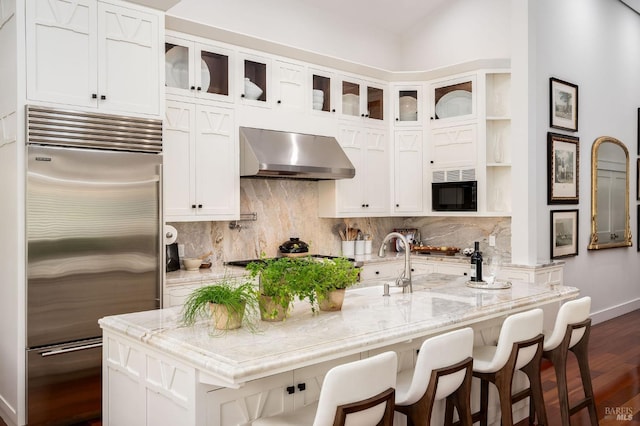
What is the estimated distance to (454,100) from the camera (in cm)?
589

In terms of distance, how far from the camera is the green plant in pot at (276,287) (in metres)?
2.33

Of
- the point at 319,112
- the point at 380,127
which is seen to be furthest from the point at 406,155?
the point at 319,112

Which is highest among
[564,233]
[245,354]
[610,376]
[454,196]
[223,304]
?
[454,196]

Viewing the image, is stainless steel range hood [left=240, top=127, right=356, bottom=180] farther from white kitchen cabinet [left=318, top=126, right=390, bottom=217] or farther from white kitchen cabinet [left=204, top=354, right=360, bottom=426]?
white kitchen cabinet [left=204, top=354, right=360, bottom=426]

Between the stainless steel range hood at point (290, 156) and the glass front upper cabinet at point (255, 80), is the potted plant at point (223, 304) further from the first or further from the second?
the glass front upper cabinet at point (255, 80)

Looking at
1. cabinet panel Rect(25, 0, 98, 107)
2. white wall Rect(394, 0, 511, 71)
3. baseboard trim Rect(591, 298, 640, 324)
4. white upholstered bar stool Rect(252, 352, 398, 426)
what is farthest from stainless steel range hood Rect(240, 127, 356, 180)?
baseboard trim Rect(591, 298, 640, 324)

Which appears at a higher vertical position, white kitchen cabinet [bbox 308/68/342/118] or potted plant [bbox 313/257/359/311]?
Answer: white kitchen cabinet [bbox 308/68/342/118]

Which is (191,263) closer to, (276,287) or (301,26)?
(276,287)

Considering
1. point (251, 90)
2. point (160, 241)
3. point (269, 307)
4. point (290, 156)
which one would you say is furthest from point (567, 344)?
point (251, 90)

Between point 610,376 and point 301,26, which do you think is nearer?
point 610,376

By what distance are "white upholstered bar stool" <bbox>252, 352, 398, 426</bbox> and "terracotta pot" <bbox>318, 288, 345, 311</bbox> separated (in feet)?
2.14

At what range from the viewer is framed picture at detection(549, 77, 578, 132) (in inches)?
223

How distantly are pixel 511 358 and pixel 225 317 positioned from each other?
1.40 m

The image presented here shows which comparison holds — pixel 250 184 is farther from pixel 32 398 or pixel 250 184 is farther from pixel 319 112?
pixel 32 398
